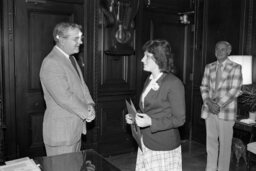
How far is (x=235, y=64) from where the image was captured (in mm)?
3326

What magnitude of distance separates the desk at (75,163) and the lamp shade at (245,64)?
2380 millimetres

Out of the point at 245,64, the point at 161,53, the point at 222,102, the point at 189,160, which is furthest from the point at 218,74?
the point at 161,53

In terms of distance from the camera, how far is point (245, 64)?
145 inches

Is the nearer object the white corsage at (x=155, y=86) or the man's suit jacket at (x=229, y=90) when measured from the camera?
the white corsage at (x=155, y=86)

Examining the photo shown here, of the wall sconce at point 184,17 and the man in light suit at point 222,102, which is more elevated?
the wall sconce at point 184,17

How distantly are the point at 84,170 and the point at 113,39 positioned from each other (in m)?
2.60

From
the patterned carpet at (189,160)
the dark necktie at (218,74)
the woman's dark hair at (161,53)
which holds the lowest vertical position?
the patterned carpet at (189,160)

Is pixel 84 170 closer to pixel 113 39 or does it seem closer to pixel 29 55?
pixel 29 55

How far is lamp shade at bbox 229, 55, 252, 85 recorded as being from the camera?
3625 mm

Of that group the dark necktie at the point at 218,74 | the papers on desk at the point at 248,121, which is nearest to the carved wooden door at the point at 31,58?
the dark necktie at the point at 218,74

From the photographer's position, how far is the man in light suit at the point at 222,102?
10.8 ft

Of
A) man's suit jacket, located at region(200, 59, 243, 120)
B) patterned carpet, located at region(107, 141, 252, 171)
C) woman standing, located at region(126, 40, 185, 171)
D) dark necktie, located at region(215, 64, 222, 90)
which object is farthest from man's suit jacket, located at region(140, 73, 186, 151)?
patterned carpet, located at region(107, 141, 252, 171)

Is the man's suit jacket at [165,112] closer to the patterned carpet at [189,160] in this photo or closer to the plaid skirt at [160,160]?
the plaid skirt at [160,160]

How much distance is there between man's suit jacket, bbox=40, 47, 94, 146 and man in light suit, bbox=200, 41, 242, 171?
166 cm
